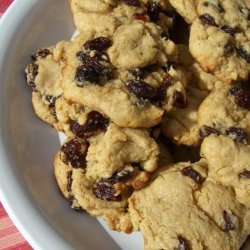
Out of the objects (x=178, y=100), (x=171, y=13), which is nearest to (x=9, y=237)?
(x=178, y=100)

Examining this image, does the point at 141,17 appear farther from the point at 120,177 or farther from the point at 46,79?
the point at 120,177

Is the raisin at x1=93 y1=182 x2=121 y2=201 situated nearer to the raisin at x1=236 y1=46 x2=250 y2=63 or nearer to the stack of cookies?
the stack of cookies

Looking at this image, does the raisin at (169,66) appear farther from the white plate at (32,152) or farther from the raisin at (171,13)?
the white plate at (32,152)

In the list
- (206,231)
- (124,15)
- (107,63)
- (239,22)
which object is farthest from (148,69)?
(206,231)

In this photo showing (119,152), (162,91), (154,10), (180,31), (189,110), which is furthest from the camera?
(180,31)

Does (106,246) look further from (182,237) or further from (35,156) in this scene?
(35,156)

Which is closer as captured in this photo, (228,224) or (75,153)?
(228,224)

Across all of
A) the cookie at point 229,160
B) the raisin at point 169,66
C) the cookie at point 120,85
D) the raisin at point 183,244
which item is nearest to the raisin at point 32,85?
the cookie at point 120,85
